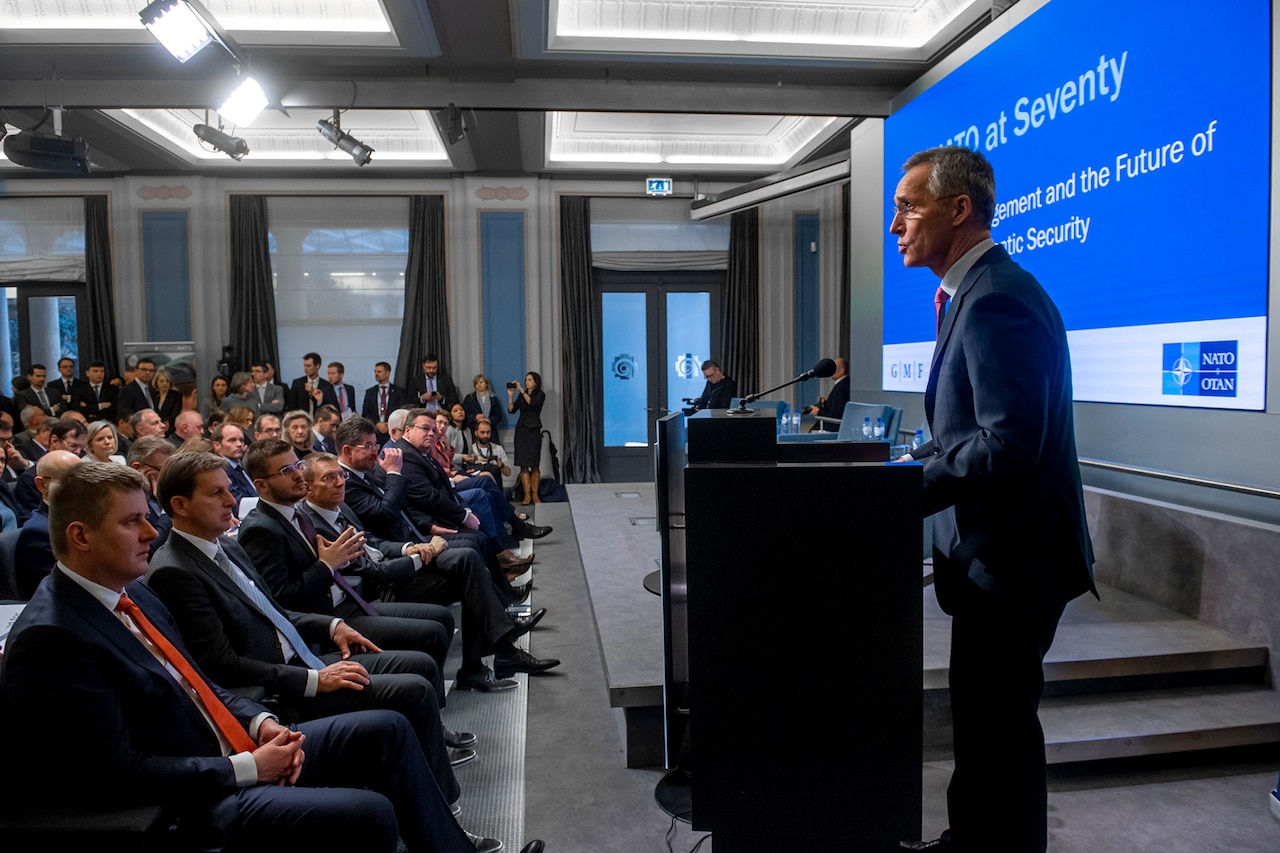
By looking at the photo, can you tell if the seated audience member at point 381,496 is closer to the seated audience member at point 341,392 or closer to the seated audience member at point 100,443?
the seated audience member at point 100,443

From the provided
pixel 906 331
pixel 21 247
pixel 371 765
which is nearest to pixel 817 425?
pixel 906 331

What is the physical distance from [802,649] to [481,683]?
235 cm

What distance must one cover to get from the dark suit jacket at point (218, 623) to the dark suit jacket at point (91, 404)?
6938 millimetres

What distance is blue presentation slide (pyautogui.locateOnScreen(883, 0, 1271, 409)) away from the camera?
3051 millimetres

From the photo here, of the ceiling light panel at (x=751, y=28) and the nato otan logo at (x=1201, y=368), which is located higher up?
the ceiling light panel at (x=751, y=28)

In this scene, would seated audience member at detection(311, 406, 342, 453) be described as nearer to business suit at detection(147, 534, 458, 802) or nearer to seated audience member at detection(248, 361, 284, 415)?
seated audience member at detection(248, 361, 284, 415)

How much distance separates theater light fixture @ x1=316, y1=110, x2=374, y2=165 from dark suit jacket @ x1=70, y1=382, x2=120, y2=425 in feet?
10.7

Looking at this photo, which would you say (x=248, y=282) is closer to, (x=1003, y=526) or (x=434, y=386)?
(x=434, y=386)

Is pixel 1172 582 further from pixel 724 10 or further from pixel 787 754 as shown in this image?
pixel 724 10

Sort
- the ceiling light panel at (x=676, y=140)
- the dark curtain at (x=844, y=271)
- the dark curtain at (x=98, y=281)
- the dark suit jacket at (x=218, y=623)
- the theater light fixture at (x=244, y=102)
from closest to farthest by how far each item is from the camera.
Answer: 1. the dark suit jacket at (x=218, y=623)
2. the theater light fixture at (x=244, y=102)
3. the ceiling light panel at (x=676, y=140)
4. the dark curtain at (x=98, y=281)
5. the dark curtain at (x=844, y=271)

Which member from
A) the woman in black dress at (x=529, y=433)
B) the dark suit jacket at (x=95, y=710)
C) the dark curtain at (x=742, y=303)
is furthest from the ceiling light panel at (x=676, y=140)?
the dark suit jacket at (x=95, y=710)

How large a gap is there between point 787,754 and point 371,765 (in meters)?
1.05

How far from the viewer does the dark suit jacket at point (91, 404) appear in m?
8.01

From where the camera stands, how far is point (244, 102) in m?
5.38
